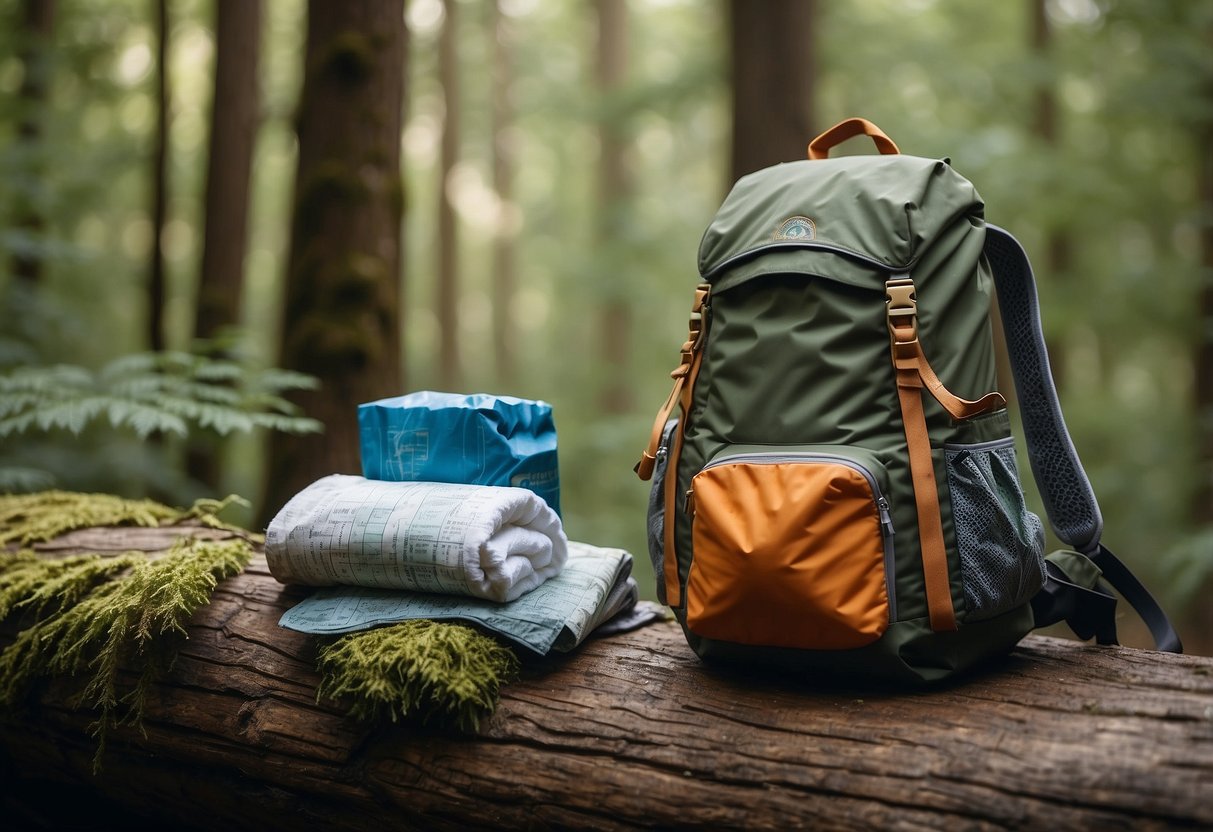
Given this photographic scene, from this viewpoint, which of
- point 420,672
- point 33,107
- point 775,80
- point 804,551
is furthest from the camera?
point 33,107

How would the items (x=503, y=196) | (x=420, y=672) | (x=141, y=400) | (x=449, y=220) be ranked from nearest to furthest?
(x=420, y=672)
(x=141, y=400)
(x=449, y=220)
(x=503, y=196)

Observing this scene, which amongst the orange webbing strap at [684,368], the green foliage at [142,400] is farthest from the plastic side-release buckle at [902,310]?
the green foliage at [142,400]

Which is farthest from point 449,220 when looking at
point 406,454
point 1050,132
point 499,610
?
point 499,610

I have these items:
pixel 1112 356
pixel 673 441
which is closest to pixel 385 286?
pixel 673 441

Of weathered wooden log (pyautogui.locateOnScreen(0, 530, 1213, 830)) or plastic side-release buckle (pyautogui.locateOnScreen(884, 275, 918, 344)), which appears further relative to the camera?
plastic side-release buckle (pyautogui.locateOnScreen(884, 275, 918, 344))

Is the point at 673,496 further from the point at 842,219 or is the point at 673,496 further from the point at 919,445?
the point at 842,219

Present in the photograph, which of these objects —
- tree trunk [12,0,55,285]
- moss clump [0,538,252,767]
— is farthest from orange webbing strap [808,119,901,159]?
tree trunk [12,0,55,285]

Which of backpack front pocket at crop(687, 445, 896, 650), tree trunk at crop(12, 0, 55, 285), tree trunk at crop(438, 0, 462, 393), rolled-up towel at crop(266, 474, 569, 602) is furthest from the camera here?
tree trunk at crop(438, 0, 462, 393)

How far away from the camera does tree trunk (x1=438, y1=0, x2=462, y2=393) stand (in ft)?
38.1

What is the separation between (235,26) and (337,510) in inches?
183

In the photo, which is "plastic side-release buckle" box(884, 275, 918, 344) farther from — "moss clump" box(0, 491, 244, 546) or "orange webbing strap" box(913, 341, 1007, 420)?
"moss clump" box(0, 491, 244, 546)

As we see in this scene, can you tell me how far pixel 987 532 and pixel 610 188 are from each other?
368 inches

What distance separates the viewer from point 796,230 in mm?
1911

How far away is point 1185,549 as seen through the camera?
426cm
